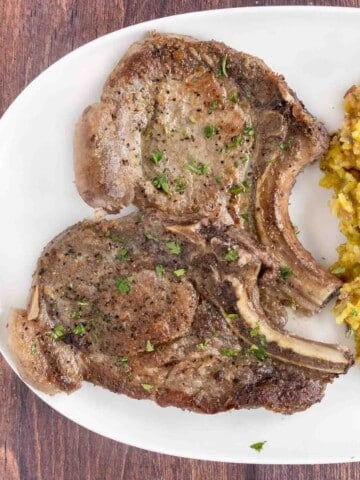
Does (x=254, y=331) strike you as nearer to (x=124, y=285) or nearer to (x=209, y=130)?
(x=124, y=285)

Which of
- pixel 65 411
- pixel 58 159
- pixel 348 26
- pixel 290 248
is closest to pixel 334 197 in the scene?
pixel 290 248

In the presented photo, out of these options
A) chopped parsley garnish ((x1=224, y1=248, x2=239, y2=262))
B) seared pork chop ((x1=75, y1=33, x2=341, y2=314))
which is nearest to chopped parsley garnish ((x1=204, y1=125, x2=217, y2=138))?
seared pork chop ((x1=75, y1=33, x2=341, y2=314))

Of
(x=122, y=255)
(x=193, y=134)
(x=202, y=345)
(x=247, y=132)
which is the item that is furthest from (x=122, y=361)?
(x=247, y=132)

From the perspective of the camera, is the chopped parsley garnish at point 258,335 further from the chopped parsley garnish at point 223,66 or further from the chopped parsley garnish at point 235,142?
the chopped parsley garnish at point 223,66

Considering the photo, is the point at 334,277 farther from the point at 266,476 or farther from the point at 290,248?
the point at 266,476

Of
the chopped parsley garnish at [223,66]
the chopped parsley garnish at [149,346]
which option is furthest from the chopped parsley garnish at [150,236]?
the chopped parsley garnish at [223,66]

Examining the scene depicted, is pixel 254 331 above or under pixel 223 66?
under

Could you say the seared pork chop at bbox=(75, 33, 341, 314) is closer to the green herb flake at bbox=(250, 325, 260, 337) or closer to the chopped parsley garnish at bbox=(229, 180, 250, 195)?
the chopped parsley garnish at bbox=(229, 180, 250, 195)
